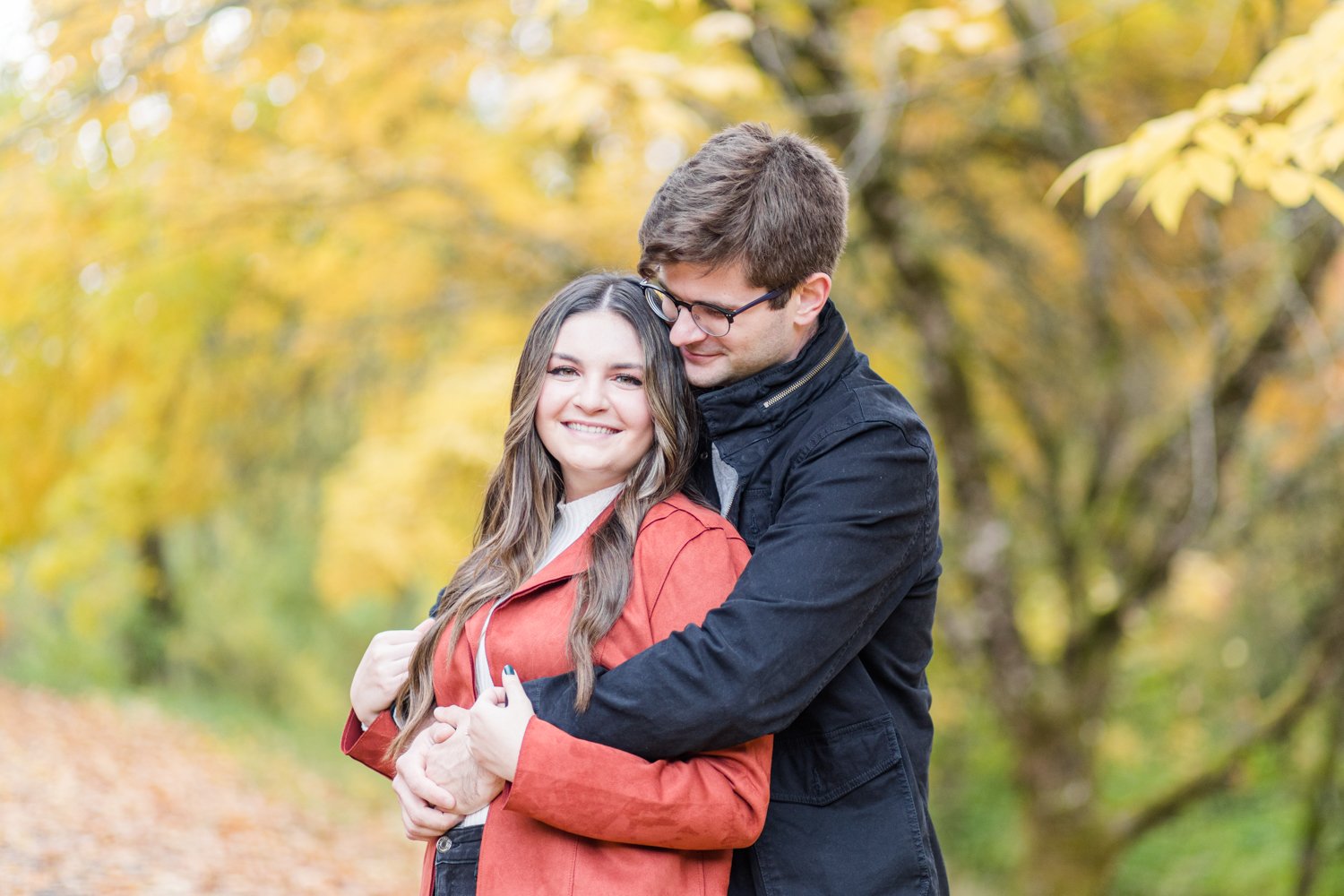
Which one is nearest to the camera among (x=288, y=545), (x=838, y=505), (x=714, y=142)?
(x=838, y=505)

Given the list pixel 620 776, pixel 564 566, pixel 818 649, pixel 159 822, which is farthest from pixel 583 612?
pixel 159 822

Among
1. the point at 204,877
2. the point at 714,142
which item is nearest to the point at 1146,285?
the point at 714,142

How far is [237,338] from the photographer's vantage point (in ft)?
25.9

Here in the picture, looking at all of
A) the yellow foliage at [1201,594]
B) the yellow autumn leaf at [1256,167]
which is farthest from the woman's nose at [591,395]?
the yellow foliage at [1201,594]

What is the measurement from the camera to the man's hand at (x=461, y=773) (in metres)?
1.83

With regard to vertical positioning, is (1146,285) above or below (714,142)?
above

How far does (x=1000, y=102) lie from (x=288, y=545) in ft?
34.5

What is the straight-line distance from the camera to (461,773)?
72.7 inches

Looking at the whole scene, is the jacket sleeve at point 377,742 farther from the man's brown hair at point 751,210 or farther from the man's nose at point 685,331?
the man's brown hair at point 751,210

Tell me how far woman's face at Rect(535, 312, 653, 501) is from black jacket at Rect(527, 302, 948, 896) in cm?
13

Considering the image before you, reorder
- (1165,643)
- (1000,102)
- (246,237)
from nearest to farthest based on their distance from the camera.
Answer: (1000,102) < (246,237) < (1165,643)

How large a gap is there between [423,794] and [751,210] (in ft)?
3.46

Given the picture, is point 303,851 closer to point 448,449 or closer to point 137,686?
point 448,449

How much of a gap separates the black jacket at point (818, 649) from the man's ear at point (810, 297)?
0.14 ft
